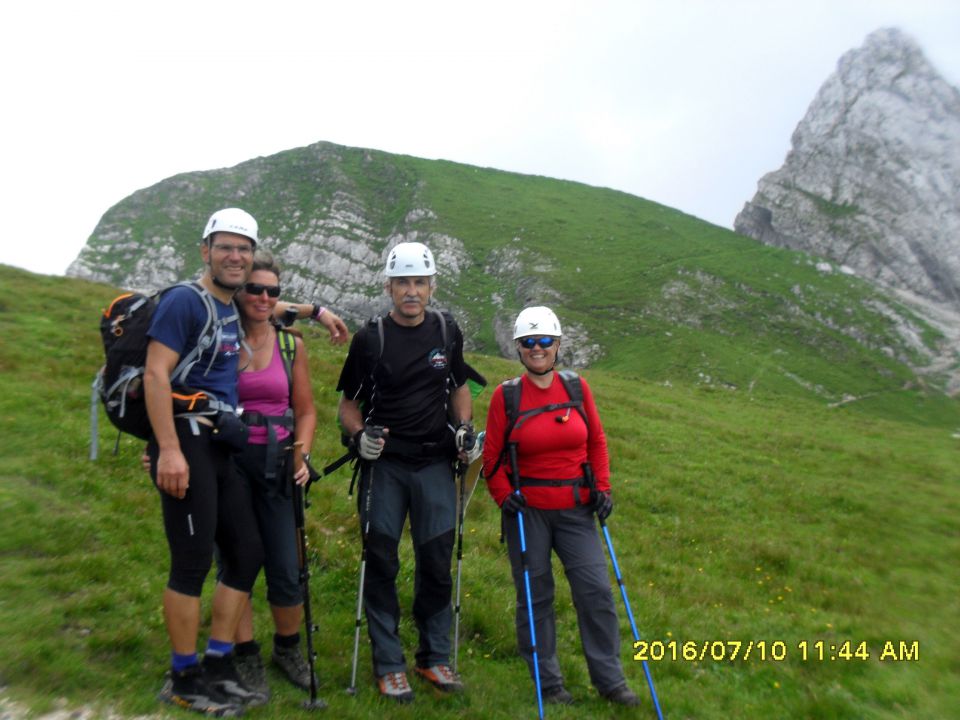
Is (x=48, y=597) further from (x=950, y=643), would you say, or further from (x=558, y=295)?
(x=558, y=295)

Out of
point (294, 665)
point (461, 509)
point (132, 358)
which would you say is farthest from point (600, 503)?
point (132, 358)

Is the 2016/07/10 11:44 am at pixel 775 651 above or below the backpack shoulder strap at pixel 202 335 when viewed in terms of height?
below

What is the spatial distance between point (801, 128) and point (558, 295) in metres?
88.1

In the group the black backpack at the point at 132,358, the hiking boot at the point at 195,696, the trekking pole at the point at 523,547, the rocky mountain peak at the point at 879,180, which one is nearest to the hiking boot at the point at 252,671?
the hiking boot at the point at 195,696

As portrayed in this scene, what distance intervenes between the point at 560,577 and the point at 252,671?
5.79m

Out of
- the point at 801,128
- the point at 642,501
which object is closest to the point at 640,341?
the point at 642,501

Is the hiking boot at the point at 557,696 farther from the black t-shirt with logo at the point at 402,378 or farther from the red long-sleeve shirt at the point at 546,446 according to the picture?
the black t-shirt with logo at the point at 402,378

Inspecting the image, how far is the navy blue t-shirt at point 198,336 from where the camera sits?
4.98 m

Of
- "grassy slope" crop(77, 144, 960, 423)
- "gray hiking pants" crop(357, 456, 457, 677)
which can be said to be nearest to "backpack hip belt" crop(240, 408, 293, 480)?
"gray hiking pants" crop(357, 456, 457, 677)

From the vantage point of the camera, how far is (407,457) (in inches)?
259

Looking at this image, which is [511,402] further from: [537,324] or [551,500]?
[551,500]

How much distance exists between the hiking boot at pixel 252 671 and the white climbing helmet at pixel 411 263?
3.74m

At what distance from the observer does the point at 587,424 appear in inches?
282

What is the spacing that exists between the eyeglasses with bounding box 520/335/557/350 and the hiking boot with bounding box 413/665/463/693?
3.39 meters
